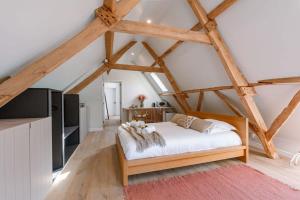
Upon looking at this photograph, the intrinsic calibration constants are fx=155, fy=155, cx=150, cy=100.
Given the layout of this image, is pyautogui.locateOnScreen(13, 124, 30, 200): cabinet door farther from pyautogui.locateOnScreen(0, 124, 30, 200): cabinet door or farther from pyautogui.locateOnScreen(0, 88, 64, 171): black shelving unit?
pyautogui.locateOnScreen(0, 88, 64, 171): black shelving unit

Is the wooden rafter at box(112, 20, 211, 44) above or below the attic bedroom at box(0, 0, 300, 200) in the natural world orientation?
above

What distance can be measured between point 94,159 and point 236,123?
9.85 feet

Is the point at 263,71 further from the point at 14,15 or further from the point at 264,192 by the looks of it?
the point at 14,15

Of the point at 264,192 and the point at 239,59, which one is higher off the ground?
the point at 239,59

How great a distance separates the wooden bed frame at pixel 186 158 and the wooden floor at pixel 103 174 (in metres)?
0.16

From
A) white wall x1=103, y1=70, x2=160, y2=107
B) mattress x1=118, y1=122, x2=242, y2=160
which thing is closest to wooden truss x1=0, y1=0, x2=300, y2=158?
mattress x1=118, y1=122, x2=242, y2=160

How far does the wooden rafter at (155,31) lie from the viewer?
7.49ft

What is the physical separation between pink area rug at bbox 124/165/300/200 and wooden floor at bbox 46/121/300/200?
0.19 m

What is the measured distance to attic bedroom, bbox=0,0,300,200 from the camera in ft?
5.14

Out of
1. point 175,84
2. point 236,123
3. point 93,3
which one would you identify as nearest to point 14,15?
point 93,3

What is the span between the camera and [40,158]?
186 centimetres

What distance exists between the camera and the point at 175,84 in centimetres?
508

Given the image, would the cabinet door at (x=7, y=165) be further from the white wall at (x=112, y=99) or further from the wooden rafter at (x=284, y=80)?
the white wall at (x=112, y=99)

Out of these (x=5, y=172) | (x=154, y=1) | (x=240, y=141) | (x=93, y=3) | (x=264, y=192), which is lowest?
(x=264, y=192)
